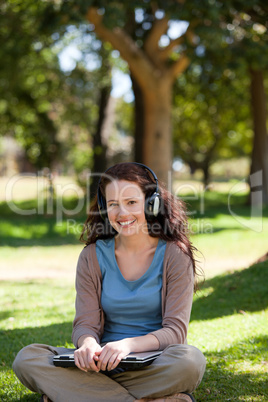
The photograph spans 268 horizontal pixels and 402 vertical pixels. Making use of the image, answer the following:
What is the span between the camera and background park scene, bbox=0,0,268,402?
18.8ft

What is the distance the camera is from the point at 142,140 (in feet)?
52.8

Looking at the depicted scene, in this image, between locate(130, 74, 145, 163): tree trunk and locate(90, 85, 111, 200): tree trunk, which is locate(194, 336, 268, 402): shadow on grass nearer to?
locate(130, 74, 145, 163): tree trunk

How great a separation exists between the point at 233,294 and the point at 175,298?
14.0 ft

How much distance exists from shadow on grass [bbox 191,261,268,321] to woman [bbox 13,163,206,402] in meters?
3.04

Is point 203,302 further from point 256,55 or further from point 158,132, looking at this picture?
point 256,55

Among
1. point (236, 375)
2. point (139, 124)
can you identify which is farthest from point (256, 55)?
point (236, 375)

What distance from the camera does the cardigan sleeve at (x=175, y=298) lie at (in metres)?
3.34

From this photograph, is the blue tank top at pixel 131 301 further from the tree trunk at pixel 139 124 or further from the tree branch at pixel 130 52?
the tree trunk at pixel 139 124

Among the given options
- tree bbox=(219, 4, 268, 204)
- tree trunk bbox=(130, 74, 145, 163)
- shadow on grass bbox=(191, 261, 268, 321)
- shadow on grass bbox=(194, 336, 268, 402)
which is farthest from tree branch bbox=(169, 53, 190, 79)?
shadow on grass bbox=(194, 336, 268, 402)

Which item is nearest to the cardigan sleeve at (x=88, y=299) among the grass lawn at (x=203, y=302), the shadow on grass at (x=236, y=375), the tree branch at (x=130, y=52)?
the grass lawn at (x=203, y=302)

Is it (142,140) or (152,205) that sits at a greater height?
(142,140)

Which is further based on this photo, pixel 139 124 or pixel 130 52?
pixel 139 124

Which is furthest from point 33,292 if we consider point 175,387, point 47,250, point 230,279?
point 175,387

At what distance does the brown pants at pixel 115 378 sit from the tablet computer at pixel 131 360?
59 millimetres
